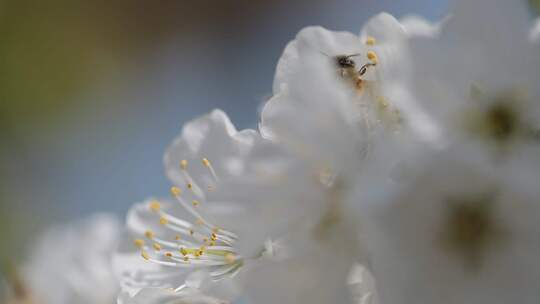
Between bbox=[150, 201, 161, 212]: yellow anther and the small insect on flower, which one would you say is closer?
the small insect on flower

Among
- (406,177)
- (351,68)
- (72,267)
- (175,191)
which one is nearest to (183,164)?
(175,191)

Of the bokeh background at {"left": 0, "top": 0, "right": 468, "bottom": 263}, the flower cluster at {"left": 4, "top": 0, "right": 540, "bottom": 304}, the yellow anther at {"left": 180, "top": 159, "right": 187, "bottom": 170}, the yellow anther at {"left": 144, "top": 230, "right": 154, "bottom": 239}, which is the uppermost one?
the bokeh background at {"left": 0, "top": 0, "right": 468, "bottom": 263}

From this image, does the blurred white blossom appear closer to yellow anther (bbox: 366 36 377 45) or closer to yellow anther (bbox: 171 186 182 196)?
yellow anther (bbox: 171 186 182 196)

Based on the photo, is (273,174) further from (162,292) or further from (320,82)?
(162,292)

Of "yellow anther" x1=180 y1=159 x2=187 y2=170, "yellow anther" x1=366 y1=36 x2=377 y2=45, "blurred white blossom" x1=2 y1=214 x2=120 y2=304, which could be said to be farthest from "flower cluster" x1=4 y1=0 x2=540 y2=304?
"blurred white blossom" x1=2 y1=214 x2=120 y2=304

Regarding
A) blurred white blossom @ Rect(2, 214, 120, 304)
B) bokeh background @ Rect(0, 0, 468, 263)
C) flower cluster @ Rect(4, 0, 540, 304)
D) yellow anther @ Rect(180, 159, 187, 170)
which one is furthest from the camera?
bokeh background @ Rect(0, 0, 468, 263)

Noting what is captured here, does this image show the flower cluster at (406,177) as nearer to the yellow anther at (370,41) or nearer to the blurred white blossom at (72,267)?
the yellow anther at (370,41)

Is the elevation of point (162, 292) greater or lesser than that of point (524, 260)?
greater

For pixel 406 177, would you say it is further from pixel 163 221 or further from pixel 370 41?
pixel 163 221

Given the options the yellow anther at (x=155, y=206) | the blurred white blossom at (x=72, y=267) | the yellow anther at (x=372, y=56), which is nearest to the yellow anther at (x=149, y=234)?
the yellow anther at (x=155, y=206)

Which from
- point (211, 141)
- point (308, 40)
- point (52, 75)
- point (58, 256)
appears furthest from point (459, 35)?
point (52, 75)
